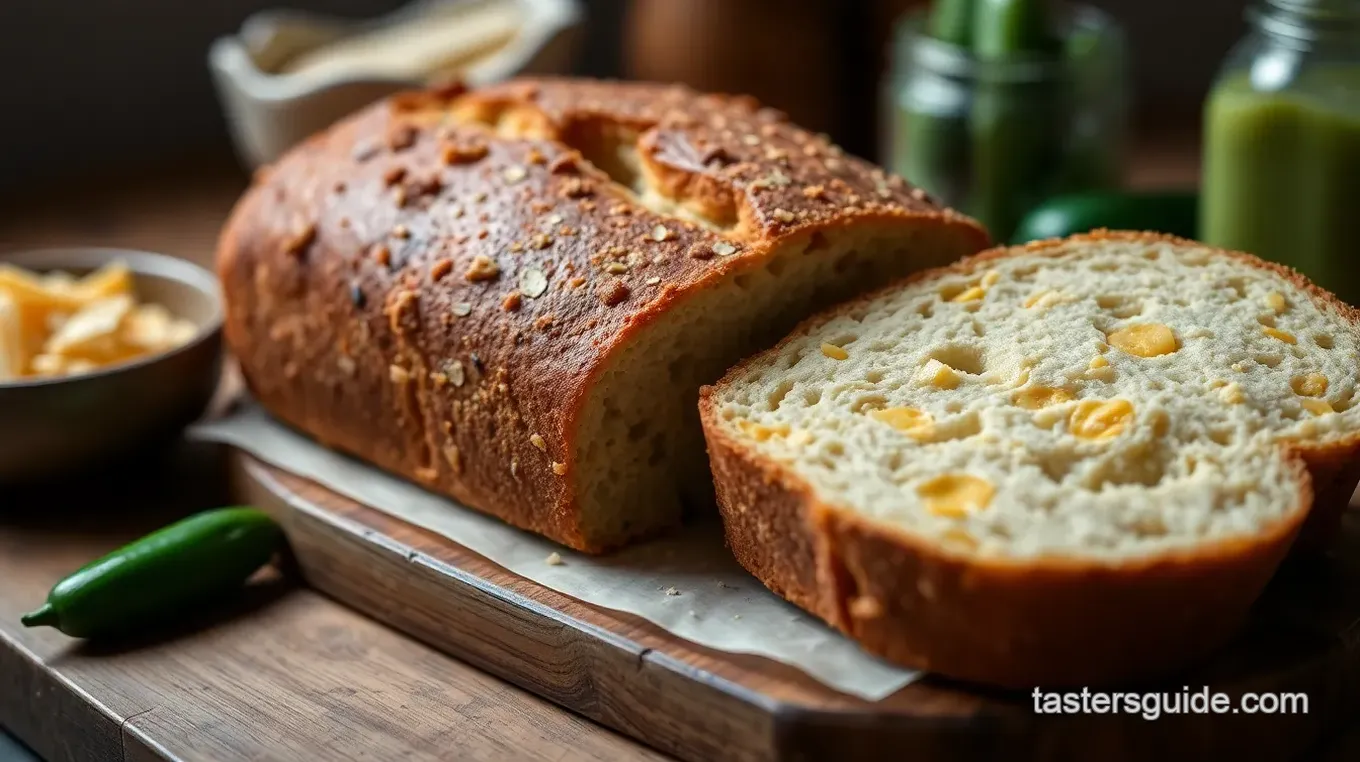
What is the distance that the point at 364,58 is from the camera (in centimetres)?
428

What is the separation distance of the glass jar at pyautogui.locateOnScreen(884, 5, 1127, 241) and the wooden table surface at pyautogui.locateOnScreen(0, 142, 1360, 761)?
1993 mm

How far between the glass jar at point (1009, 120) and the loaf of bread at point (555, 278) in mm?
966

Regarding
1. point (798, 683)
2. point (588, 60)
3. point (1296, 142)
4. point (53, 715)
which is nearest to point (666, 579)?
point (798, 683)

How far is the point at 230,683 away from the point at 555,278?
873 millimetres

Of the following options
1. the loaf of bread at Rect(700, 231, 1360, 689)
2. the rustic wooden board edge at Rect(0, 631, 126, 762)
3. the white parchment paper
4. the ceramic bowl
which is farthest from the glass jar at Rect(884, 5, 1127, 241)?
the rustic wooden board edge at Rect(0, 631, 126, 762)

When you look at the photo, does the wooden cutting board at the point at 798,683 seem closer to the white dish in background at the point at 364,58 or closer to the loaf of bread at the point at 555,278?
the loaf of bread at the point at 555,278

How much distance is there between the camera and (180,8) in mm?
5188

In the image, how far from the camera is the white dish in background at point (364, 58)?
392 cm

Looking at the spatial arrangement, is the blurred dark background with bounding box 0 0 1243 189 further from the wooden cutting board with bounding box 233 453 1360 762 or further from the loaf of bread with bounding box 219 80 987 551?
the wooden cutting board with bounding box 233 453 1360 762


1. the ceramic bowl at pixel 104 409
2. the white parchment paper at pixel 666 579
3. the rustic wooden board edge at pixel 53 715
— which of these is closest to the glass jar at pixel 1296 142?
the white parchment paper at pixel 666 579

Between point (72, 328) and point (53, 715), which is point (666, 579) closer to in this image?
point (53, 715)

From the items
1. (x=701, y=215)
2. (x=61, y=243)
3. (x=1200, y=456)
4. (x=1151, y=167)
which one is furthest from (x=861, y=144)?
(x=1200, y=456)

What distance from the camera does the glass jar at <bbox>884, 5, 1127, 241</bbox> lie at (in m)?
3.74

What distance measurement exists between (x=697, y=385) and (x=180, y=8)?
354 cm
